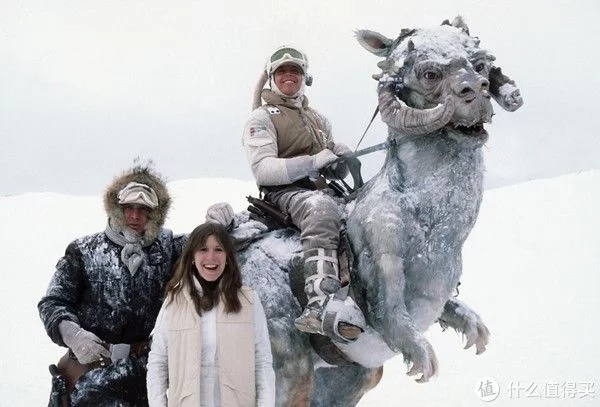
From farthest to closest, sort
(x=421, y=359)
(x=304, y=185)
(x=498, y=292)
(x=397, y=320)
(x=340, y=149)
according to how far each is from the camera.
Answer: (x=498, y=292) → (x=340, y=149) → (x=304, y=185) → (x=397, y=320) → (x=421, y=359)

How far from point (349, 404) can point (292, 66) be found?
1732 millimetres

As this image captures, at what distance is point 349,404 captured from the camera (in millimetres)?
4773

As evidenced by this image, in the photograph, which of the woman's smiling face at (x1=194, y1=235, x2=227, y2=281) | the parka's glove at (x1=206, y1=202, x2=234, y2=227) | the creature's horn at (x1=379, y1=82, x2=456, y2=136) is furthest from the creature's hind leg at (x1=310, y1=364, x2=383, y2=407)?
the woman's smiling face at (x1=194, y1=235, x2=227, y2=281)

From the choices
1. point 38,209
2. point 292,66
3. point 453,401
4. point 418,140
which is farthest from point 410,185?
point 38,209

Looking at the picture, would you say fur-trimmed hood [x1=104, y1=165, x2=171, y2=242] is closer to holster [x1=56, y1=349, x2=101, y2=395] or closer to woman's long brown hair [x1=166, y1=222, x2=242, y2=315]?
holster [x1=56, y1=349, x2=101, y2=395]

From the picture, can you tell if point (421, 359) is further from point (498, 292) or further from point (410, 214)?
point (498, 292)

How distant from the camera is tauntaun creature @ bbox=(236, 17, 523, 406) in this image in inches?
162

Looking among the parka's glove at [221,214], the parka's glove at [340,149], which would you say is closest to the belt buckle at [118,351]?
Answer: the parka's glove at [221,214]

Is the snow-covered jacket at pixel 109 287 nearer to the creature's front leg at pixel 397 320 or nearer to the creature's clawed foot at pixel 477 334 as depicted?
the creature's front leg at pixel 397 320

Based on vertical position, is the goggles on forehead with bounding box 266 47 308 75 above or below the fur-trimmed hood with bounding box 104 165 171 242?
above

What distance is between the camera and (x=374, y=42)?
4555 millimetres

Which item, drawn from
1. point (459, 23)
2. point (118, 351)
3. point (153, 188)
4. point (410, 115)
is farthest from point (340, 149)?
point (118, 351)

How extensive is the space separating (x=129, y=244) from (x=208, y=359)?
133 cm

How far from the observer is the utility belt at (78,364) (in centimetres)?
423
